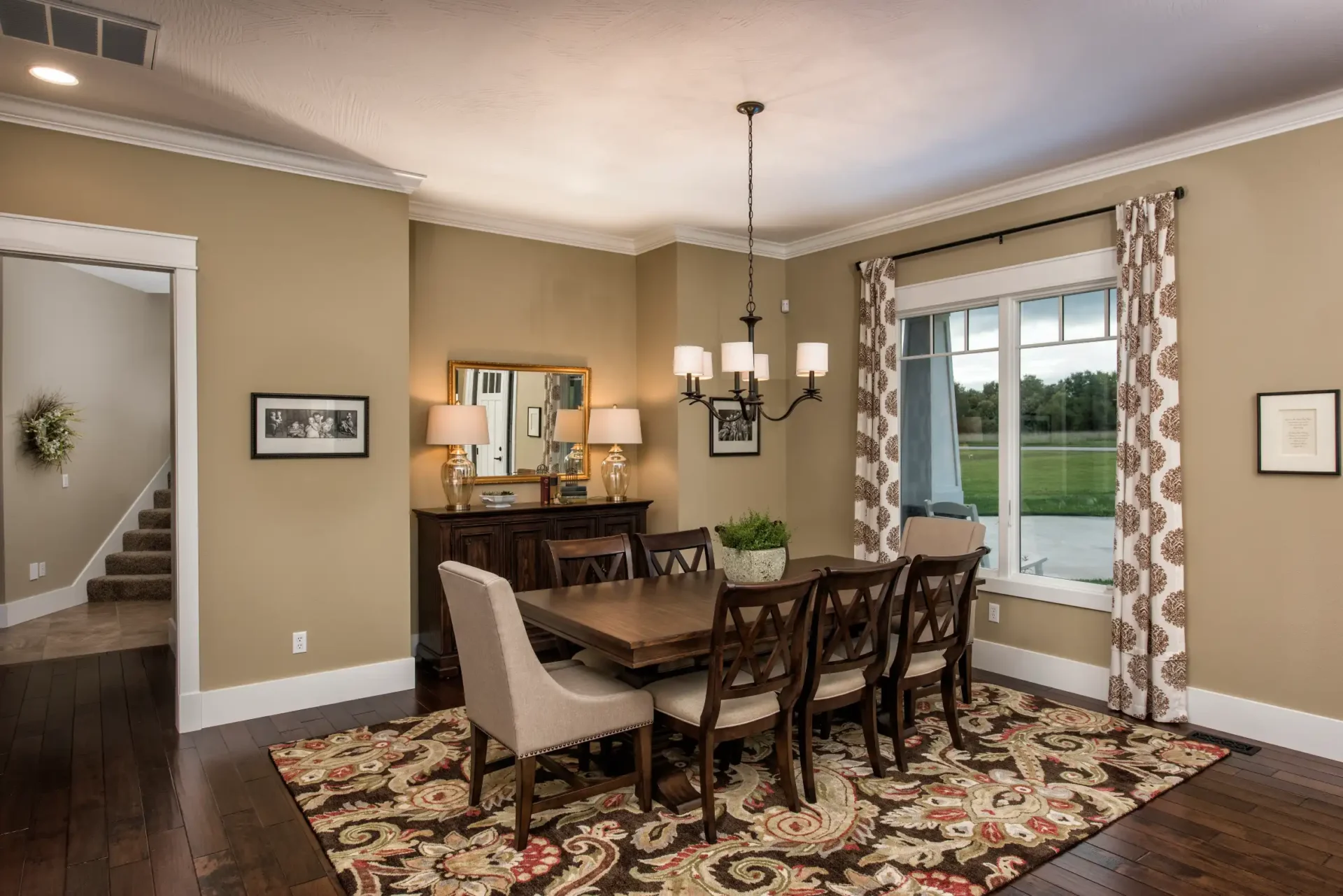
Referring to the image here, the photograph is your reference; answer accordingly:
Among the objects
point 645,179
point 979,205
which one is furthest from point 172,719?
point 979,205

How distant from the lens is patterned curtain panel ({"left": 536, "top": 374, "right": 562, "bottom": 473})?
563 centimetres

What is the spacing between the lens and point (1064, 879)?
8.30 feet

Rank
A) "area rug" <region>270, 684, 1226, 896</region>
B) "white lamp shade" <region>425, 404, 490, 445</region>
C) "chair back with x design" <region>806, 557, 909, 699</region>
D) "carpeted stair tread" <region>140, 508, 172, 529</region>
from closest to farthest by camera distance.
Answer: "area rug" <region>270, 684, 1226, 896</region> < "chair back with x design" <region>806, 557, 909, 699</region> < "white lamp shade" <region>425, 404, 490, 445</region> < "carpeted stair tread" <region>140, 508, 172, 529</region>

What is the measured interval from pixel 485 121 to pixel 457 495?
230 centimetres

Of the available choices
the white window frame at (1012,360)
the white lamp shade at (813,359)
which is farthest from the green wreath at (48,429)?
the white window frame at (1012,360)

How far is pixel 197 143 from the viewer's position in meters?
3.89

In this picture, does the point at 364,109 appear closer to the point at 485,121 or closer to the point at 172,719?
the point at 485,121

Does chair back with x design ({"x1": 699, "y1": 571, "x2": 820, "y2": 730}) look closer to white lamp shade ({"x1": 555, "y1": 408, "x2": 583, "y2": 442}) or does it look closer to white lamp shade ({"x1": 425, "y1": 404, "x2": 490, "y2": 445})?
white lamp shade ({"x1": 425, "y1": 404, "x2": 490, "y2": 445})

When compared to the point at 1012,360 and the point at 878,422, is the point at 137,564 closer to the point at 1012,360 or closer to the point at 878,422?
the point at 878,422

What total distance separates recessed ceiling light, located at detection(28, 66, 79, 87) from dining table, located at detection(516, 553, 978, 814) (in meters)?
2.82

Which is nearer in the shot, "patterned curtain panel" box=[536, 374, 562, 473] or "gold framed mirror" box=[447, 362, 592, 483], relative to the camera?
"gold framed mirror" box=[447, 362, 592, 483]

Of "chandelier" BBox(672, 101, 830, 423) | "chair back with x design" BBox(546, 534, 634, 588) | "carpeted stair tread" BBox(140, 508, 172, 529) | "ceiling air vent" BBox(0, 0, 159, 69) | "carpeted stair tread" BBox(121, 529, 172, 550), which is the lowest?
"carpeted stair tread" BBox(121, 529, 172, 550)

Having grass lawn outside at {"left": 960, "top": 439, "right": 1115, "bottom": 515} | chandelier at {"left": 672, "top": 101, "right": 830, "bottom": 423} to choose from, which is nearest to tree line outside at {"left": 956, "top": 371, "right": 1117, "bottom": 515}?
grass lawn outside at {"left": 960, "top": 439, "right": 1115, "bottom": 515}

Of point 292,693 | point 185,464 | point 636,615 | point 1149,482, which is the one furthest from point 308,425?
point 1149,482
